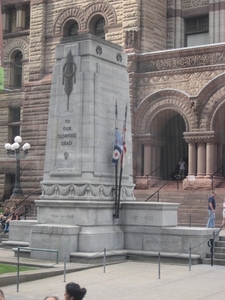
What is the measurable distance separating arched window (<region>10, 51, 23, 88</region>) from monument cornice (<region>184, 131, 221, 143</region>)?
17.5 m

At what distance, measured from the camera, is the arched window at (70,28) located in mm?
40125

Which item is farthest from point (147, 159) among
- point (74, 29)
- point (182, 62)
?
point (74, 29)

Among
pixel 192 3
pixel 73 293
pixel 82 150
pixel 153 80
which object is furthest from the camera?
pixel 192 3

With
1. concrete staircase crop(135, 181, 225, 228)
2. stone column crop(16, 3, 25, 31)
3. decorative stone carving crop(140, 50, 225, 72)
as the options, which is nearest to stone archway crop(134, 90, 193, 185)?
decorative stone carving crop(140, 50, 225, 72)

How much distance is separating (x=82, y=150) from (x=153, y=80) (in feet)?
52.0

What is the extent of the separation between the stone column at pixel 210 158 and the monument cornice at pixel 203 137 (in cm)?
27

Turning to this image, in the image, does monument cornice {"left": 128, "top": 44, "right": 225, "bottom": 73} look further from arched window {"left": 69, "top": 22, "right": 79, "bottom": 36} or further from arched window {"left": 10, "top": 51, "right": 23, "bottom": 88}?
arched window {"left": 10, "top": 51, "right": 23, "bottom": 88}

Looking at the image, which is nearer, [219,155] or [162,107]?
[219,155]

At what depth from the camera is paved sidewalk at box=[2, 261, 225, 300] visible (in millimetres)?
13383

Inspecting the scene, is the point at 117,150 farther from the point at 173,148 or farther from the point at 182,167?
the point at 173,148

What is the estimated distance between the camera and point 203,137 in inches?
1278

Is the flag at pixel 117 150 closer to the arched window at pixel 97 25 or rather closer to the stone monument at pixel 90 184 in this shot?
the stone monument at pixel 90 184

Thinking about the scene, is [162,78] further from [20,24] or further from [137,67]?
[20,24]

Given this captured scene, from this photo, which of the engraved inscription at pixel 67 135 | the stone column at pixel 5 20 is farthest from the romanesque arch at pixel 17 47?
the engraved inscription at pixel 67 135
